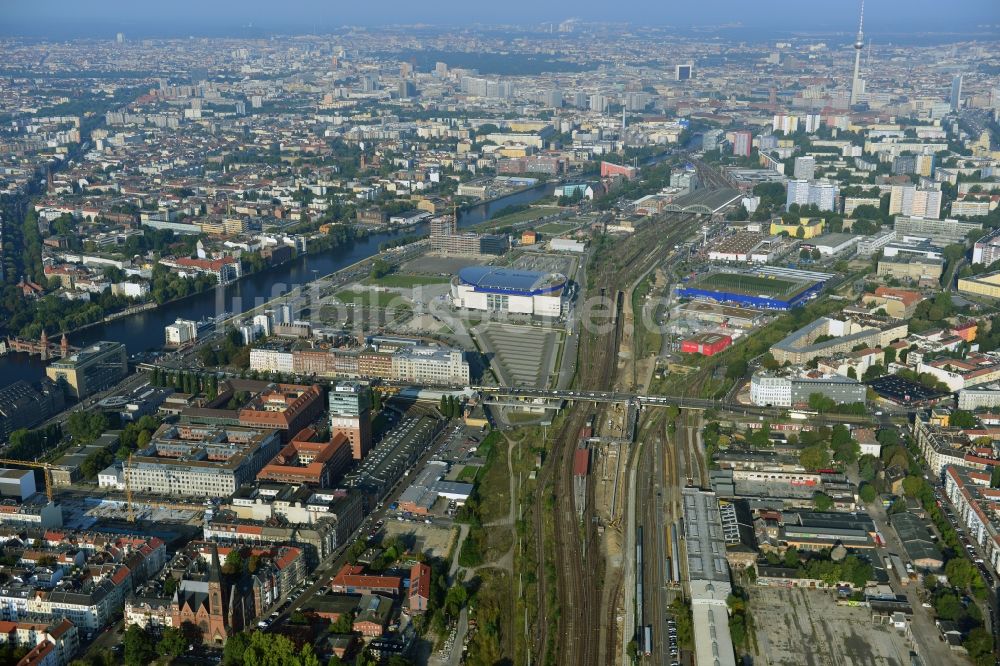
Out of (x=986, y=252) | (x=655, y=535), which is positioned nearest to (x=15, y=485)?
(x=655, y=535)

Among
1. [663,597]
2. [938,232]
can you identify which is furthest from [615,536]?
[938,232]

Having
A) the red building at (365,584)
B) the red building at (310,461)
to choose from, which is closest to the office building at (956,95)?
the red building at (310,461)

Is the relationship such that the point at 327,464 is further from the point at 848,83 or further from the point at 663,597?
the point at 848,83

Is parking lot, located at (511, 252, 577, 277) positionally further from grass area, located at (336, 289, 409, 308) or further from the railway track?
the railway track

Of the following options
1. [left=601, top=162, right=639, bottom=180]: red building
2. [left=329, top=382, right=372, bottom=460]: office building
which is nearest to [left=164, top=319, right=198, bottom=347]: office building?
[left=329, top=382, right=372, bottom=460]: office building

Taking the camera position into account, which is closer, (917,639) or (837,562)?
(917,639)
